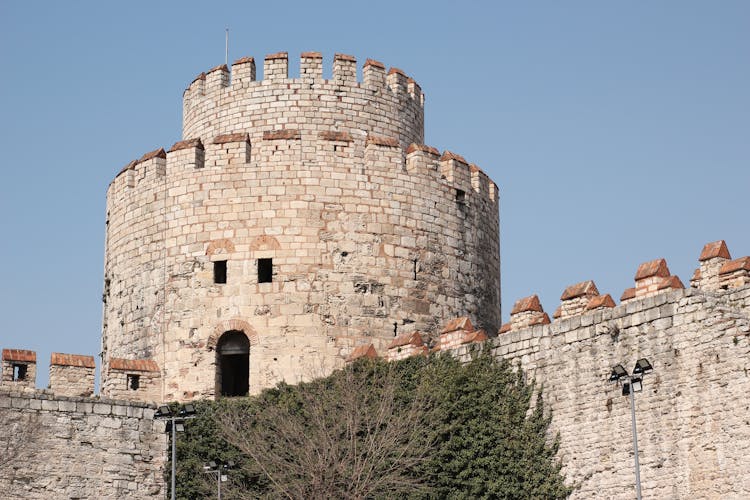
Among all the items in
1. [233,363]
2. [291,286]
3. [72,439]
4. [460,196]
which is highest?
[460,196]

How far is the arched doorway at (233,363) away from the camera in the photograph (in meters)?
25.5

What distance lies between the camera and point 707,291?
2000cm

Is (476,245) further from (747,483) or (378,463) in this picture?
(747,483)

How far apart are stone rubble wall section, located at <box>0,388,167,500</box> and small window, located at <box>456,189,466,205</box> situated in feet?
21.9

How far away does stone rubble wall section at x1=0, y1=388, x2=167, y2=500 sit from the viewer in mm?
23500

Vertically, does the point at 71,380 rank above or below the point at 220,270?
below

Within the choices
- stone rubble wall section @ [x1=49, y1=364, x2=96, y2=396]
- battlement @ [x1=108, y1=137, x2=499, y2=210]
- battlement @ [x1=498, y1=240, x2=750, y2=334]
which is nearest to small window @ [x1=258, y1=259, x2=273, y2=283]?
battlement @ [x1=108, y1=137, x2=499, y2=210]

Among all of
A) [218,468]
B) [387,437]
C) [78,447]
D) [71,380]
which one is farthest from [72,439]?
[387,437]

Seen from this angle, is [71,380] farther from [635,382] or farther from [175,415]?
[635,382]

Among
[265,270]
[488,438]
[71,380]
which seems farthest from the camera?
[265,270]

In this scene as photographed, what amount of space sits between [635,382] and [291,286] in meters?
7.48

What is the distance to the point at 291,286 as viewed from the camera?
2525 cm

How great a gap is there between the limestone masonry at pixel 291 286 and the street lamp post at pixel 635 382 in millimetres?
574

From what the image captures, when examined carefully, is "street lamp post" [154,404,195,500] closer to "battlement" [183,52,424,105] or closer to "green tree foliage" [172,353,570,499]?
"green tree foliage" [172,353,570,499]
